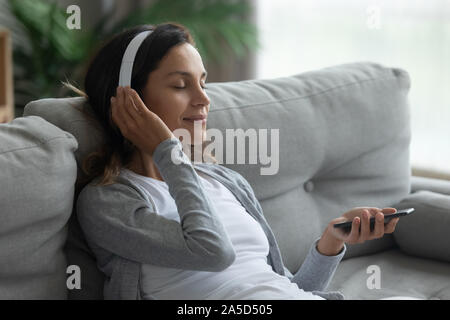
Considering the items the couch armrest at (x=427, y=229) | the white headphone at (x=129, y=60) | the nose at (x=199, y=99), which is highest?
the white headphone at (x=129, y=60)

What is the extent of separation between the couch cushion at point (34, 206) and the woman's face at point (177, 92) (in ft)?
0.63

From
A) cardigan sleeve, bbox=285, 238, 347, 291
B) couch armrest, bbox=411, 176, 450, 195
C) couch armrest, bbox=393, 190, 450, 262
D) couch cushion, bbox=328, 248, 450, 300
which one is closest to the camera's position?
cardigan sleeve, bbox=285, 238, 347, 291

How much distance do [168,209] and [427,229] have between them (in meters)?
0.89

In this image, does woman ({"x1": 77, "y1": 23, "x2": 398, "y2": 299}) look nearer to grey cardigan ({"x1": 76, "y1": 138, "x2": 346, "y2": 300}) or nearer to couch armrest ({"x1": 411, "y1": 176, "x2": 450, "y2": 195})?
grey cardigan ({"x1": 76, "y1": 138, "x2": 346, "y2": 300})

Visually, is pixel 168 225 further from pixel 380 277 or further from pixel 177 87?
pixel 380 277

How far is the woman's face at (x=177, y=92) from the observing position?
133 centimetres

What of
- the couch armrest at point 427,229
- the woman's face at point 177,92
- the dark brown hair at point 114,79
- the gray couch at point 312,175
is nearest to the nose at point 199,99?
the woman's face at point 177,92

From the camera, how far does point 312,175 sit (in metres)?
1.83

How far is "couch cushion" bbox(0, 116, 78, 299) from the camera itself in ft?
3.66

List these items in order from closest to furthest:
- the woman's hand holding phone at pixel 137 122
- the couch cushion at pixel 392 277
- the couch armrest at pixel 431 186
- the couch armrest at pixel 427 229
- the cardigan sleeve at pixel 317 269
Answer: the woman's hand holding phone at pixel 137 122 → the cardigan sleeve at pixel 317 269 → the couch cushion at pixel 392 277 → the couch armrest at pixel 427 229 → the couch armrest at pixel 431 186

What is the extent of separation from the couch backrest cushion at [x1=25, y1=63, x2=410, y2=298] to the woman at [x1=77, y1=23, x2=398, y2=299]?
0.81 feet

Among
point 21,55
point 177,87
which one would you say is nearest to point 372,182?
point 177,87

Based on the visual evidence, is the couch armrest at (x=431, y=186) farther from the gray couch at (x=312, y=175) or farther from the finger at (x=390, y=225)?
the finger at (x=390, y=225)

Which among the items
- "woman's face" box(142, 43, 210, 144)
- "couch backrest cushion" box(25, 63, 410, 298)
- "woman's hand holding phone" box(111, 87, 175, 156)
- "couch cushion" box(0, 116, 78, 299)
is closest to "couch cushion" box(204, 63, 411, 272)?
"couch backrest cushion" box(25, 63, 410, 298)
